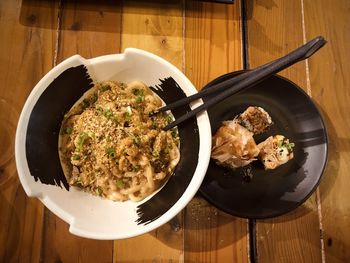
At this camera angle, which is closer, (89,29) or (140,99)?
(140,99)

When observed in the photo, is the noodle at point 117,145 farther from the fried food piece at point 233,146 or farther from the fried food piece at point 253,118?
the fried food piece at point 253,118

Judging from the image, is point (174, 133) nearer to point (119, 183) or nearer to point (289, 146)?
point (119, 183)

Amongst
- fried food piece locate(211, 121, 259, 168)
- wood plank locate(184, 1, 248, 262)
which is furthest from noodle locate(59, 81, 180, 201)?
wood plank locate(184, 1, 248, 262)

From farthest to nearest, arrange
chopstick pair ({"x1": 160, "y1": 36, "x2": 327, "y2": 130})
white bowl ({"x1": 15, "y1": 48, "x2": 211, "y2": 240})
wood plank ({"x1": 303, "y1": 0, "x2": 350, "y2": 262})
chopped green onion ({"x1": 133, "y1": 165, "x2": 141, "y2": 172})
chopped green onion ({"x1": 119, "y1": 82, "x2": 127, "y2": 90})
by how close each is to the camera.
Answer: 1. wood plank ({"x1": 303, "y1": 0, "x2": 350, "y2": 262})
2. chopped green onion ({"x1": 119, "y1": 82, "x2": 127, "y2": 90})
3. chopped green onion ({"x1": 133, "y1": 165, "x2": 141, "y2": 172})
4. white bowl ({"x1": 15, "y1": 48, "x2": 211, "y2": 240})
5. chopstick pair ({"x1": 160, "y1": 36, "x2": 327, "y2": 130})

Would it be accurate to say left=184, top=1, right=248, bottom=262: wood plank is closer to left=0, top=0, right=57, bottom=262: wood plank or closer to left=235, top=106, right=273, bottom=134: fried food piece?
left=235, top=106, right=273, bottom=134: fried food piece

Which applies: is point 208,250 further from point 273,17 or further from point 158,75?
point 273,17

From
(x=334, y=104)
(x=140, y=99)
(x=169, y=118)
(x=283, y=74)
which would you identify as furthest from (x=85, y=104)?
A: (x=334, y=104)

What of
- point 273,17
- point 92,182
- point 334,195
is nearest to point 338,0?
point 273,17
